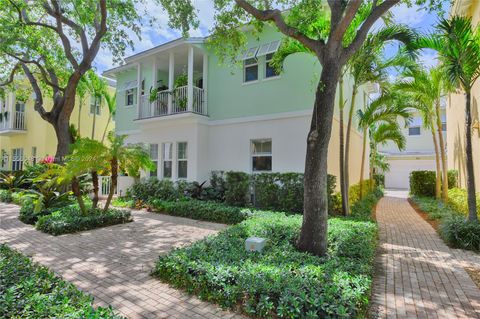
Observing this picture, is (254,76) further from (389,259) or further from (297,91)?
(389,259)

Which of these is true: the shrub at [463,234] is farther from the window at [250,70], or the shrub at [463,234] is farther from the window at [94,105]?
the window at [94,105]

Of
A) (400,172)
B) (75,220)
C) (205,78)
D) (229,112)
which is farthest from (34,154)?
(400,172)

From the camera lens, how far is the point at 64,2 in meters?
12.8

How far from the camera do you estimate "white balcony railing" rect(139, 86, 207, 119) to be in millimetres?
13391

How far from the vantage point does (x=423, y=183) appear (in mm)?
17312

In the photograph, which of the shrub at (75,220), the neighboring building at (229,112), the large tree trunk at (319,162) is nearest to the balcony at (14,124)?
the neighboring building at (229,112)

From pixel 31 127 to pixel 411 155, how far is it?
3515 cm

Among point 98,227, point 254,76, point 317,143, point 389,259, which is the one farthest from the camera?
point 254,76

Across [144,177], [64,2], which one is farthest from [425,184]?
[64,2]

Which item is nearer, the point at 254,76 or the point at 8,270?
the point at 8,270

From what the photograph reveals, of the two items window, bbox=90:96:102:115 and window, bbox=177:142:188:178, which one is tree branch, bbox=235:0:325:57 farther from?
window, bbox=90:96:102:115

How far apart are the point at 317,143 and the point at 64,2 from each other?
1376 cm

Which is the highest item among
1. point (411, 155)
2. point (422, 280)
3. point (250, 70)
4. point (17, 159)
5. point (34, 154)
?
point (250, 70)

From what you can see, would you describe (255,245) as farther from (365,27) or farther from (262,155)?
(262,155)
